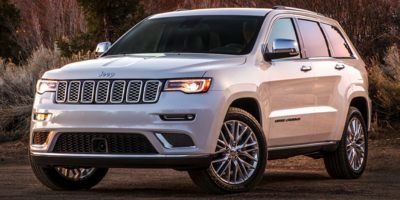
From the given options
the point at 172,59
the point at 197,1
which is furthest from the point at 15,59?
the point at 172,59

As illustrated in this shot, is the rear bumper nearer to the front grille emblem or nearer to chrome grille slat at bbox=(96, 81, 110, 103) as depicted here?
the front grille emblem

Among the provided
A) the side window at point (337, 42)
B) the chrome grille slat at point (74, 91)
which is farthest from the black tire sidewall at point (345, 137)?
the chrome grille slat at point (74, 91)

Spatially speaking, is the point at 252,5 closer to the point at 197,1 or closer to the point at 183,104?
the point at 197,1

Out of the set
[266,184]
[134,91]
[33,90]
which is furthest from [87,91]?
[33,90]

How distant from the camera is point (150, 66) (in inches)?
380

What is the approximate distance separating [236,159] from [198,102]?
30.0 inches

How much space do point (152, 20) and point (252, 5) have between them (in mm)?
11429

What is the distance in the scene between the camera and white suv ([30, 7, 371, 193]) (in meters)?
9.41

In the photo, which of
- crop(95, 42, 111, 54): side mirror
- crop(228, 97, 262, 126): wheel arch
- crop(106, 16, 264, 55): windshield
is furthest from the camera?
crop(95, 42, 111, 54): side mirror

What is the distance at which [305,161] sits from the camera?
46.5 ft

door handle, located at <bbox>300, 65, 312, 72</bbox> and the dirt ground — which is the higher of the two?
door handle, located at <bbox>300, 65, 312, 72</bbox>

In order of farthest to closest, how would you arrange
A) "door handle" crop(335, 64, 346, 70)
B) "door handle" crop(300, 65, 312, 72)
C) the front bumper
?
"door handle" crop(335, 64, 346, 70), "door handle" crop(300, 65, 312, 72), the front bumper

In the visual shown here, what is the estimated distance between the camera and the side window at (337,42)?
12070mm

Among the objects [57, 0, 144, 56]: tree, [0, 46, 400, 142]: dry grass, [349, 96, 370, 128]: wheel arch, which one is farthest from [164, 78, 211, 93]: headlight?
[57, 0, 144, 56]: tree
